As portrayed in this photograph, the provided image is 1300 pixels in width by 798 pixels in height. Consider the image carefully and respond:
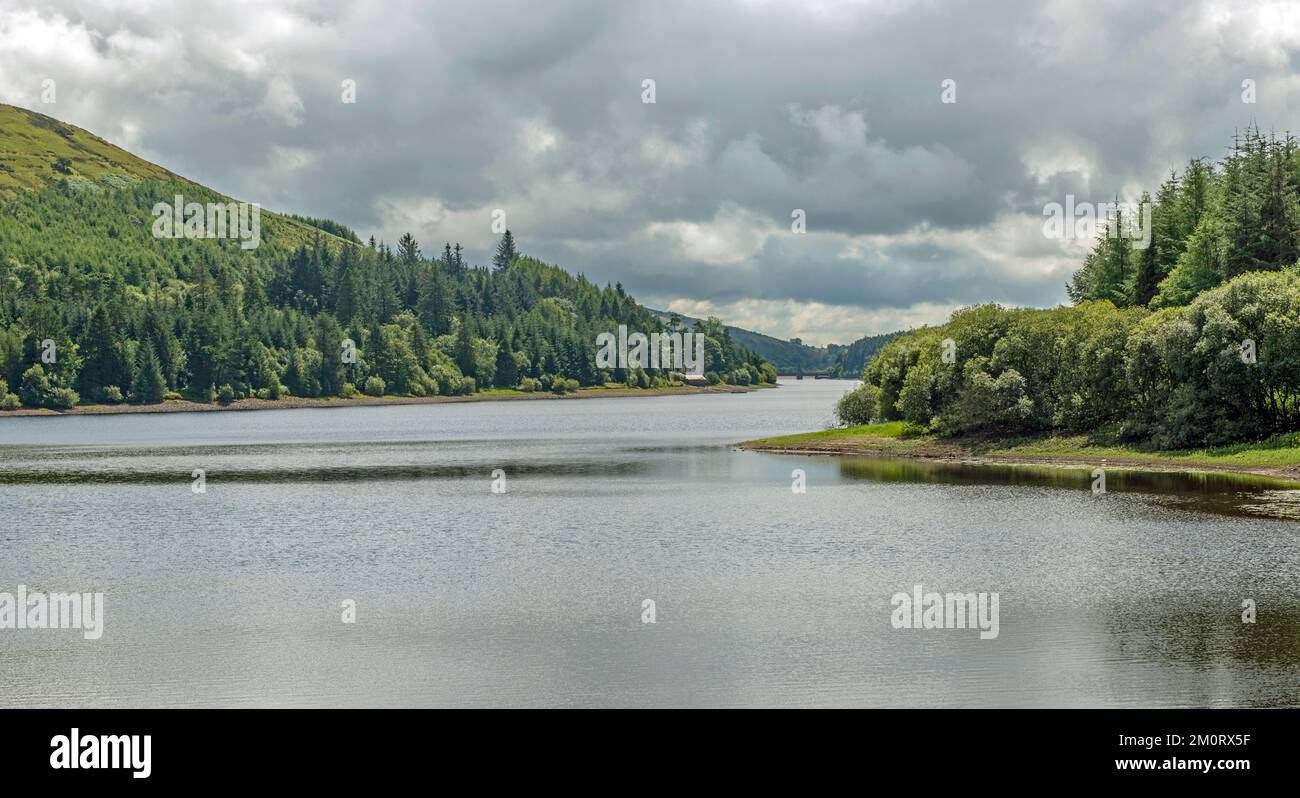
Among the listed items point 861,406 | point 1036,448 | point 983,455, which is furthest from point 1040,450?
point 861,406

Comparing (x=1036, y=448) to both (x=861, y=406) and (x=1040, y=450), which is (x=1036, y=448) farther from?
(x=861, y=406)

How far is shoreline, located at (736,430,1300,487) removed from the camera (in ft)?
282

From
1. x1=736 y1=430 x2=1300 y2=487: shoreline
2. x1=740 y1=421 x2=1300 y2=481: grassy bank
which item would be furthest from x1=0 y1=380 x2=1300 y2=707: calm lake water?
x1=740 y1=421 x2=1300 y2=481: grassy bank

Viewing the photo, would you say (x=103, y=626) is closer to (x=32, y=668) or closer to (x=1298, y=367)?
(x=32, y=668)

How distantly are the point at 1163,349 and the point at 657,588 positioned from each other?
221 feet

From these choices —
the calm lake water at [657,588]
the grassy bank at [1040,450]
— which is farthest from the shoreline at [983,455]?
the calm lake water at [657,588]

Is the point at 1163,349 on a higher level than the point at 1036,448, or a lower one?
higher

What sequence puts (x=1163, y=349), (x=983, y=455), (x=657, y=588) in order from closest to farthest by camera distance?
(x=657, y=588), (x=1163, y=349), (x=983, y=455)

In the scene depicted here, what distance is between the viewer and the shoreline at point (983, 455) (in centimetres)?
8606

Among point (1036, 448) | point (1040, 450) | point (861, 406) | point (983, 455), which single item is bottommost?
point (983, 455)

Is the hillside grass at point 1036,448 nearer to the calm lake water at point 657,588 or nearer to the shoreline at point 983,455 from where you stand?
the shoreline at point 983,455

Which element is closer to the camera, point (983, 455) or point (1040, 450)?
point (1040, 450)

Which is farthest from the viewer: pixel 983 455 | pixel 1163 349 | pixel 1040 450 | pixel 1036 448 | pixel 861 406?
pixel 861 406

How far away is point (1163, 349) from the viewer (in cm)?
9631
